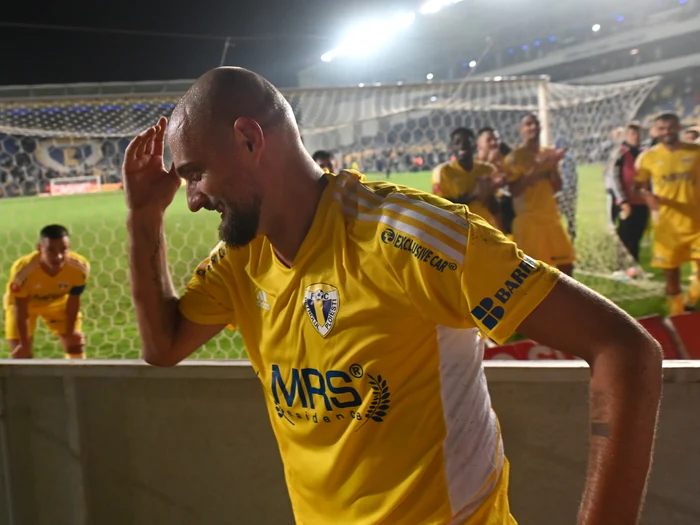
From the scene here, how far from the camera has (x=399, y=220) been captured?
92cm

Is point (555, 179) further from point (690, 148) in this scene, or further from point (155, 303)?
point (155, 303)

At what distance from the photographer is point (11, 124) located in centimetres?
505

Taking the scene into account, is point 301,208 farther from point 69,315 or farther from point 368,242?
point 69,315

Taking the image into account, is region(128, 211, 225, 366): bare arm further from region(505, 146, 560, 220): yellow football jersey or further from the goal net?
region(505, 146, 560, 220): yellow football jersey

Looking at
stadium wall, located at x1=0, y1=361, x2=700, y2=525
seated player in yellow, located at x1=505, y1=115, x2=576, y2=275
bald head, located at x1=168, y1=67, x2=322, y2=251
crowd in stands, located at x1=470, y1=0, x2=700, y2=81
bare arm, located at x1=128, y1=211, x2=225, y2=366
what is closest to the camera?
bald head, located at x1=168, y1=67, x2=322, y2=251

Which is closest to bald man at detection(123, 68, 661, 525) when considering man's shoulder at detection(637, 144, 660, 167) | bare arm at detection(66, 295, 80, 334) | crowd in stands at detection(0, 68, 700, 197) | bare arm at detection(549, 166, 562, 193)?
bare arm at detection(66, 295, 80, 334)

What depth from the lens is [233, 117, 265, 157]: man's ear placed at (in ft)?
3.14

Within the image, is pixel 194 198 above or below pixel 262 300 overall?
above

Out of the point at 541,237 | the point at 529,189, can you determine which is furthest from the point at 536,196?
the point at 541,237

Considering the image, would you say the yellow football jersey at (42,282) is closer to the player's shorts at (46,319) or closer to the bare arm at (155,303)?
the player's shorts at (46,319)

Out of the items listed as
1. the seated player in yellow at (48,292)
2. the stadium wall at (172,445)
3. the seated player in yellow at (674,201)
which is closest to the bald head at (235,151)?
the stadium wall at (172,445)

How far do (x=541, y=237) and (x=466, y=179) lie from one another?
902 millimetres

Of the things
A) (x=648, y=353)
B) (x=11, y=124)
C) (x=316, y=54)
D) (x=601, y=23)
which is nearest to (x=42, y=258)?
(x=11, y=124)

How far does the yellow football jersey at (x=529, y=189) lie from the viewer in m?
5.07
